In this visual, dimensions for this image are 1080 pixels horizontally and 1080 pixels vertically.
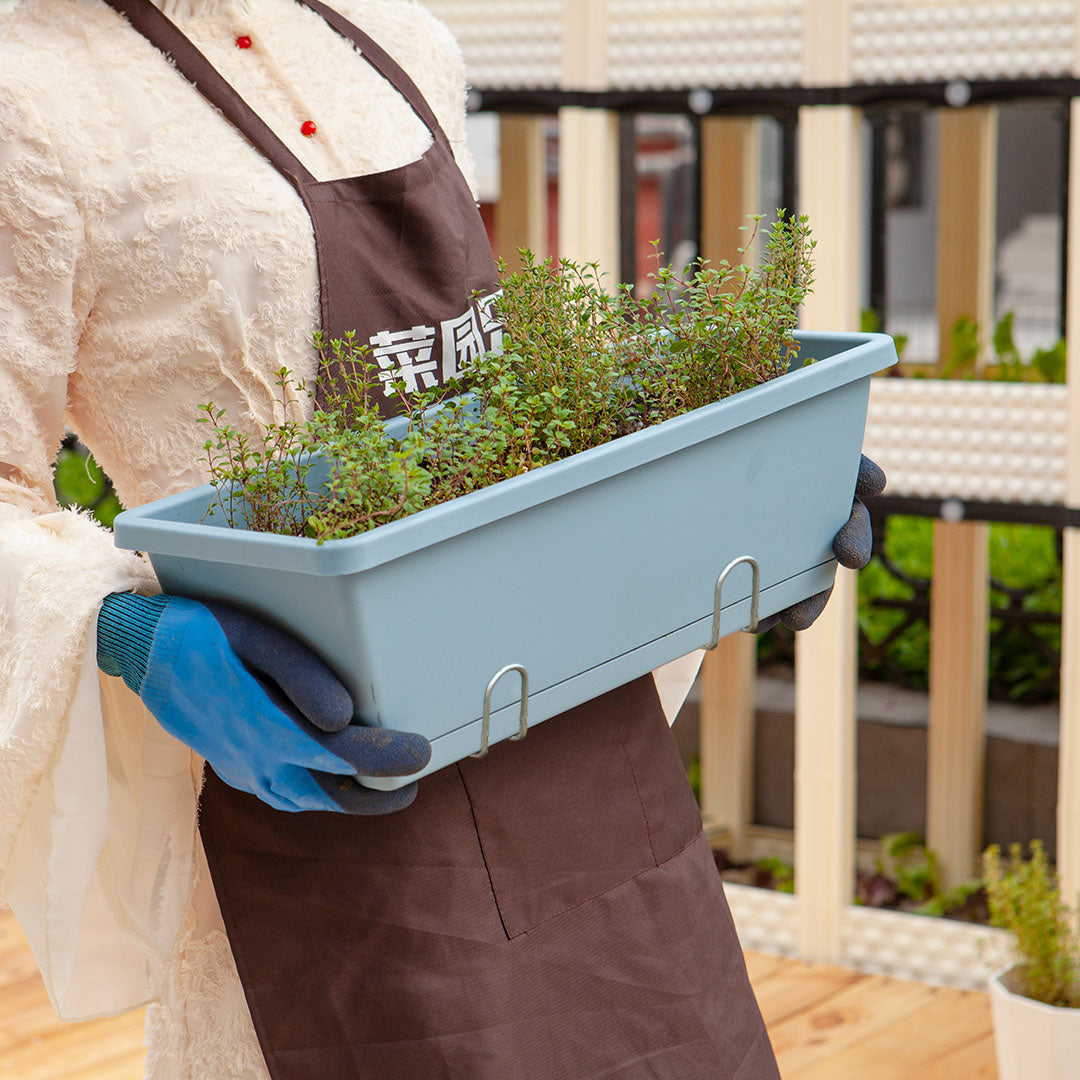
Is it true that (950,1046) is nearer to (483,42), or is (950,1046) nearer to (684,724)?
(684,724)

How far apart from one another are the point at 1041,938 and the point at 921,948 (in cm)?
42

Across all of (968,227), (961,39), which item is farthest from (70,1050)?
(968,227)

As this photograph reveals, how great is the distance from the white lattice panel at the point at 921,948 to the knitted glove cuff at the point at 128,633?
202 centimetres

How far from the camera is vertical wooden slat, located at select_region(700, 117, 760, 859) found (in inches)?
128

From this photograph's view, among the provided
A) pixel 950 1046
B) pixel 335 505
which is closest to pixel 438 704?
pixel 335 505

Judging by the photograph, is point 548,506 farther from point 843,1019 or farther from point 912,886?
point 912,886

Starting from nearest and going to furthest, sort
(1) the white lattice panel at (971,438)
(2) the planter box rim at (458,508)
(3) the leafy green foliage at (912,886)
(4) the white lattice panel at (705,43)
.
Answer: (2) the planter box rim at (458,508) → (1) the white lattice panel at (971,438) → (4) the white lattice panel at (705,43) → (3) the leafy green foliage at (912,886)

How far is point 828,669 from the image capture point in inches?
99.0

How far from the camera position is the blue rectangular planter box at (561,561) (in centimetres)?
74

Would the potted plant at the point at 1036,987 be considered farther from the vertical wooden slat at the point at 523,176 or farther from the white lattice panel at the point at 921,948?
the vertical wooden slat at the point at 523,176

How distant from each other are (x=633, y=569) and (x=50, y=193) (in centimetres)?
42

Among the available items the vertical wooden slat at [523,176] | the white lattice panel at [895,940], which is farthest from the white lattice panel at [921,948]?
the vertical wooden slat at [523,176]

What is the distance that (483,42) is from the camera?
2.61m

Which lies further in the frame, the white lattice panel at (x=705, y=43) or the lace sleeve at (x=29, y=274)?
the white lattice panel at (x=705, y=43)
